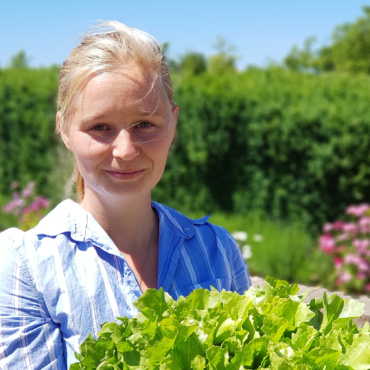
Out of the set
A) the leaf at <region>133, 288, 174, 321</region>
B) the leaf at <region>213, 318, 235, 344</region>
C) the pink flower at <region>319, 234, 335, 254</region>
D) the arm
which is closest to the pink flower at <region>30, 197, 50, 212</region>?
the pink flower at <region>319, 234, 335, 254</region>

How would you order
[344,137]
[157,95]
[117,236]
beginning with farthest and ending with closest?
[344,137], [117,236], [157,95]

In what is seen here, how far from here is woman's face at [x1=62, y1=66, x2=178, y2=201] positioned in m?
1.36

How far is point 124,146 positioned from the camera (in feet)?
4.49

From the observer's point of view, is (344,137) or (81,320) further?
(344,137)

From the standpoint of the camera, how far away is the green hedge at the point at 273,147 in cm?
595

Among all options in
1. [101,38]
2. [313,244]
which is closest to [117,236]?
[101,38]

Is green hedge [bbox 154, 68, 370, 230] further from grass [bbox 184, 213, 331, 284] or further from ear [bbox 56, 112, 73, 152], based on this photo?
ear [bbox 56, 112, 73, 152]

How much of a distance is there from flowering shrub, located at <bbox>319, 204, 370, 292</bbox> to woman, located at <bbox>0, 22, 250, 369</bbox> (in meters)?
4.65

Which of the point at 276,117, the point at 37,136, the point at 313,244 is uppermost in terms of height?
the point at 276,117

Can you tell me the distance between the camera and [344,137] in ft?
19.1

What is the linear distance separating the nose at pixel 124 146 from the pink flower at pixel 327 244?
199 inches

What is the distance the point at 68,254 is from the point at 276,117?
204 inches

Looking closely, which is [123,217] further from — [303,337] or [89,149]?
[303,337]

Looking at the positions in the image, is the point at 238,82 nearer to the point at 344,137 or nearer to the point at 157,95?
the point at 344,137
